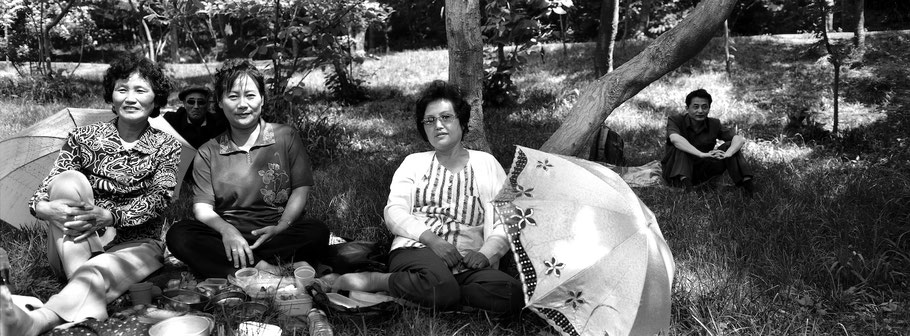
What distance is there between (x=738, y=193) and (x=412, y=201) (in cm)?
292

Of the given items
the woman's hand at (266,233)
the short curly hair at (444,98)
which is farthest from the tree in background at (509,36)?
the woman's hand at (266,233)

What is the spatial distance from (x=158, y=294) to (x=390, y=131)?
477 cm

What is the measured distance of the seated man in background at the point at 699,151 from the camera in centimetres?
517

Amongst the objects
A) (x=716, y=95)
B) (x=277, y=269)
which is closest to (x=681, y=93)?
(x=716, y=95)

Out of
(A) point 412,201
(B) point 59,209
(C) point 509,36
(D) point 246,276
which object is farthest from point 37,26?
(A) point 412,201

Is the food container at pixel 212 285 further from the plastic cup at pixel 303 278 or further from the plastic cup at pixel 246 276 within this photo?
the plastic cup at pixel 303 278

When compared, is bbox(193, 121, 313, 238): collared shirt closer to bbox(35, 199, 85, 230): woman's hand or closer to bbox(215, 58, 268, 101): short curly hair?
bbox(215, 58, 268, 101): short curly hair

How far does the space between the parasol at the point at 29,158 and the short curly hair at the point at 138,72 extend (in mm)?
623

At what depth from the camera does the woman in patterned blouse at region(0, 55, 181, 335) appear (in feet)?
9.86

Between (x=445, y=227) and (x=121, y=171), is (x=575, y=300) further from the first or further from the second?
(x=121, y=171)

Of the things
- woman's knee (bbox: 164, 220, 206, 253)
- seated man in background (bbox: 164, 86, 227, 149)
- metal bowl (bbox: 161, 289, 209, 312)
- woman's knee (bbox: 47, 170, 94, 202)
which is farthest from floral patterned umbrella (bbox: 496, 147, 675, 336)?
seated man in background (bbox: 164, 86, 227, 149)

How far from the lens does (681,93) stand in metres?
9.52

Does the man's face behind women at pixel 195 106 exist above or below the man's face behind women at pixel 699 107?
above

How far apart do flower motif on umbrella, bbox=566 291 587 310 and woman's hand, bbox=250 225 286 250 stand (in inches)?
67.3
